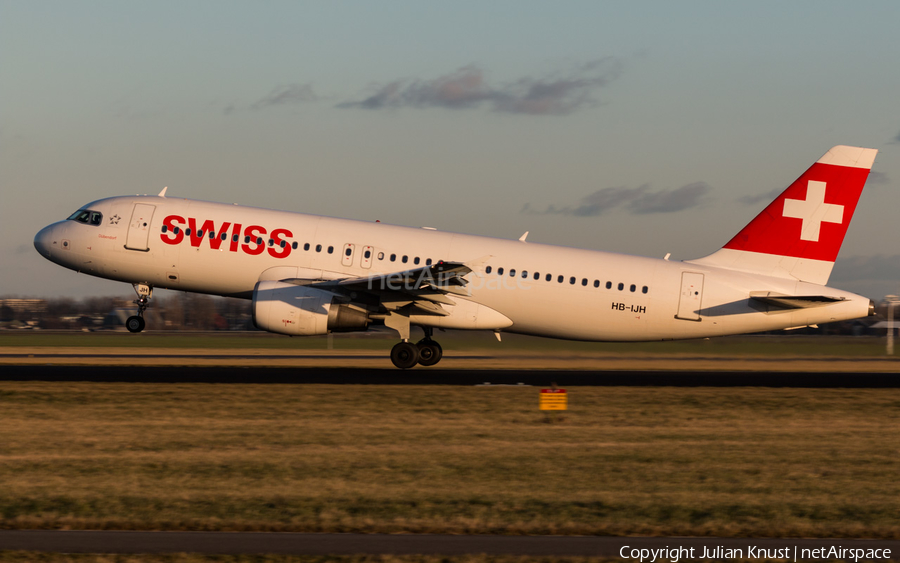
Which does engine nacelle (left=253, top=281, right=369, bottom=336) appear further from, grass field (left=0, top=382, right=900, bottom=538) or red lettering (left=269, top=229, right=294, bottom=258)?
grass field (left=0, top=382, right=900, bottom=538)

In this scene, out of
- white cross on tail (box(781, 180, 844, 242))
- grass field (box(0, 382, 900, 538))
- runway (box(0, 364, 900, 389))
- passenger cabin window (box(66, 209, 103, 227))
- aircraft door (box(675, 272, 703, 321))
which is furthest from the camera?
passenger cabin window (box(66, 209, 103, 227))

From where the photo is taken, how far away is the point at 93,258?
3056 cm

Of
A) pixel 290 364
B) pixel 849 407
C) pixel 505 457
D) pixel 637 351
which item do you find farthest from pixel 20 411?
pixel 637 351

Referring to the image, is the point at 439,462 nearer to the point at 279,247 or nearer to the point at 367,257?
the point at 367,257

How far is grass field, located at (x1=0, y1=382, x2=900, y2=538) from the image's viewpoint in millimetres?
10445

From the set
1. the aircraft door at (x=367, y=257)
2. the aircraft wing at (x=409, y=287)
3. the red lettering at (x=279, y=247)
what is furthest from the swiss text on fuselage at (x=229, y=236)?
the aircraft door at (x=367, y=257)

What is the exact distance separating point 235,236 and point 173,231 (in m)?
2.26

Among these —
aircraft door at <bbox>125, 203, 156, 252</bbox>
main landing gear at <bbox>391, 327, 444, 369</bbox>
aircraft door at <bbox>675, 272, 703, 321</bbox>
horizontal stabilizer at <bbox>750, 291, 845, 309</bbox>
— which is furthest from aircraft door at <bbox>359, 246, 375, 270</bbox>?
horizontal stabilizer at <bbox>750, 291, 845, 309</bbox>

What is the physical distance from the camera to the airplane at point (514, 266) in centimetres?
2936

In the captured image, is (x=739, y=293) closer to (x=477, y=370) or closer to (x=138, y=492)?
(x=477, y=370)

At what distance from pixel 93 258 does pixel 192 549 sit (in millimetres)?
24095

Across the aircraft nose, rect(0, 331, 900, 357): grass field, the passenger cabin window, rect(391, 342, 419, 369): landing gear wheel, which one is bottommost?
rect(391, 342, 419, 369): landing gear wheel

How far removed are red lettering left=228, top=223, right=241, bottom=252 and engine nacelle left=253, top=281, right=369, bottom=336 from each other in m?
2.12

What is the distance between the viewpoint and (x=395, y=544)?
9.26 metres
